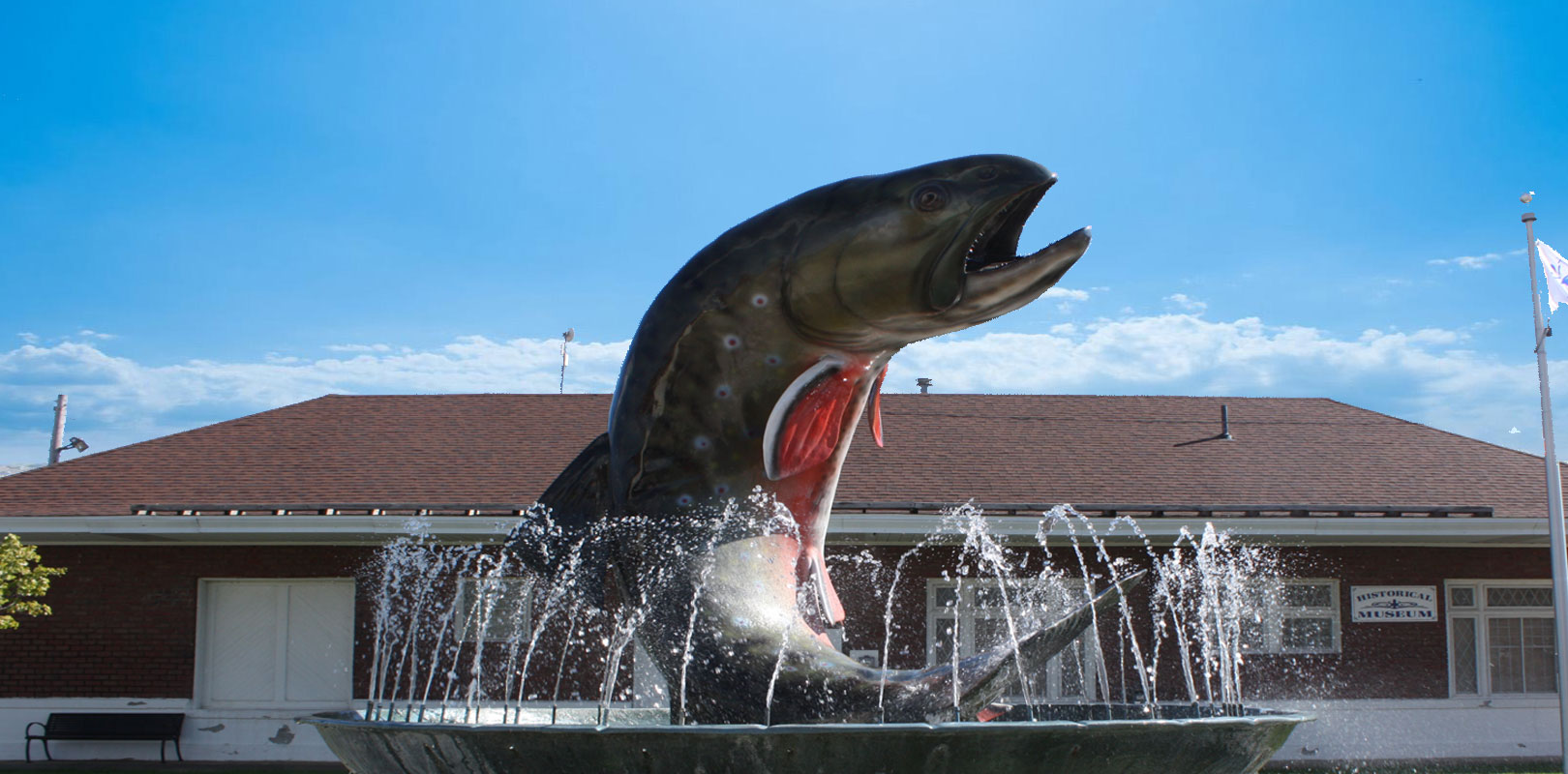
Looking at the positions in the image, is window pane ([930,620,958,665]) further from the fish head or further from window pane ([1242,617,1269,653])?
the fish head

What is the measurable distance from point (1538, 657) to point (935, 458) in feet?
22.2

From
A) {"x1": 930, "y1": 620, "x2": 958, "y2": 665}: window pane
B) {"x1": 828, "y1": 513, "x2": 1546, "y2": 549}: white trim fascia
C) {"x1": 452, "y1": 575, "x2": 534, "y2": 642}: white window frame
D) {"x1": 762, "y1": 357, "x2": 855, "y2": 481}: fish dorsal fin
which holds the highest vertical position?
{"x1": 762, "y1": 357, "x2": 855, "y2": 481}: fish dorsal fin

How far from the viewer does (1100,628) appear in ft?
41.4

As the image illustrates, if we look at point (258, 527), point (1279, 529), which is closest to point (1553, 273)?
point (1279, 529)

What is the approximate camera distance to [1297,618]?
13289 mm

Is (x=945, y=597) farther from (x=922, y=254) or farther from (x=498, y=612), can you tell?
(x=922, y=254)

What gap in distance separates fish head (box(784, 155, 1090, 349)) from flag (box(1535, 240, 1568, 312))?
10.4 m

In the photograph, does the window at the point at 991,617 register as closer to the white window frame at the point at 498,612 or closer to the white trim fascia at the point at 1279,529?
the white trim fascia at the point at 1279,529

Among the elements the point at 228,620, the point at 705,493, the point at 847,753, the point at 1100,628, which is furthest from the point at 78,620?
the point at 847,753

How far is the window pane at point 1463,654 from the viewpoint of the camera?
1349 cm

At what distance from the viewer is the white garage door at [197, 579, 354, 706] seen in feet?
42.7

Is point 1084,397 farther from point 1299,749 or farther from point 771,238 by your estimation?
point 771,238

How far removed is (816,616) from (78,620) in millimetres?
11337

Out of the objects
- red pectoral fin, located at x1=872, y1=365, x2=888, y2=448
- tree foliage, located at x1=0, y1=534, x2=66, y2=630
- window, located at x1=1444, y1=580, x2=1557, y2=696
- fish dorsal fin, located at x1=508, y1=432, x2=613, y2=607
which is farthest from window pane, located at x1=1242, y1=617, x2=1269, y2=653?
tree foliage, located at x1=0, y1=534, x2=66, y2=630
